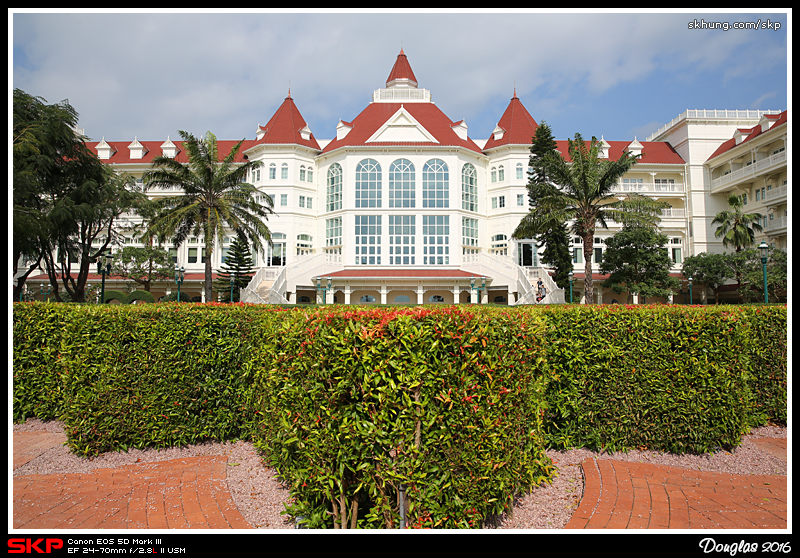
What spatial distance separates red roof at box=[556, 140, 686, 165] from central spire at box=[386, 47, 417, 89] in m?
16.3

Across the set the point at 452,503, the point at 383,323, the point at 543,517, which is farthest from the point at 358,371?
the point at 543,517

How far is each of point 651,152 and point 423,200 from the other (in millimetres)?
26187

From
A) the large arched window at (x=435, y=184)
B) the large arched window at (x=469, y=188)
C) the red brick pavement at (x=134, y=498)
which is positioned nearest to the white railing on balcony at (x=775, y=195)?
the large arched window at (x=469, y=188)

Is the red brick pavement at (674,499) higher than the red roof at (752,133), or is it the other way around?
the red roof at (752,133)

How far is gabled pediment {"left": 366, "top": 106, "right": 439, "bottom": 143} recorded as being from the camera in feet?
118

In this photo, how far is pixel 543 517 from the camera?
4.01 meters

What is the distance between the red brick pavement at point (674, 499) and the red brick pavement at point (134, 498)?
329cm

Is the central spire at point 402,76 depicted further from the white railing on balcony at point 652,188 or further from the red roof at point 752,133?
the red roof at point 752,133

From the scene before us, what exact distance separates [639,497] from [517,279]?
27388mm

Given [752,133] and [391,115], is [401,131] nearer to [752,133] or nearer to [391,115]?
[391,115]

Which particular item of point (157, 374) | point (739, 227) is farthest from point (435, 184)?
point (157, 374)

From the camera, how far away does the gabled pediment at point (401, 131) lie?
36.1 metres

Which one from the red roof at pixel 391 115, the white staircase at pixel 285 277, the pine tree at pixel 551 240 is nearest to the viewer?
the white staircase at pixel 285 277
